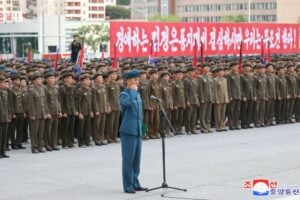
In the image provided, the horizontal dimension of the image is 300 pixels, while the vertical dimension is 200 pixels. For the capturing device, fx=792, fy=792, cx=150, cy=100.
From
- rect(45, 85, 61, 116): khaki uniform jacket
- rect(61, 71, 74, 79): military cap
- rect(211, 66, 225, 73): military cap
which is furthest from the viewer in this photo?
rect(211, 66, 225, 73): military cap

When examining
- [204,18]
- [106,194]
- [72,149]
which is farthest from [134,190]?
[204,18]

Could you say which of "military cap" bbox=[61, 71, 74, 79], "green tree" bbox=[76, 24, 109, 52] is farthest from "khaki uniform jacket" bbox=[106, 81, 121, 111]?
"green tree" bbox=[76, 24, 109, 52]

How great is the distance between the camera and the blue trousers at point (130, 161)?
36.3 ft

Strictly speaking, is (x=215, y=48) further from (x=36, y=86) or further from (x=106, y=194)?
(x=106, y=194)

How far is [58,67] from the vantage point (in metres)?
21.5

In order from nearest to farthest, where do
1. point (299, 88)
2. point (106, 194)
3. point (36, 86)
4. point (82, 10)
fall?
point (106, 194), point (36, 86), point (299, 88), point (82, 10)

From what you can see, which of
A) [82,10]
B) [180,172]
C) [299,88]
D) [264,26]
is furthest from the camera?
[82,10]

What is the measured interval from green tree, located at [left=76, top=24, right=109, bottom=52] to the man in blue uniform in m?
83.4

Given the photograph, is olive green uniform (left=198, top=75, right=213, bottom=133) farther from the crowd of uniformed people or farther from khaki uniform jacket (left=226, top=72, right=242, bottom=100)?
khaki uniform jacket (left=226, top=72, right=242, bottom=100)

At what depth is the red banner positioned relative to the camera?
2144 centimetres

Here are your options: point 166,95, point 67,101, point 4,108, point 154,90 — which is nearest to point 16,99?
point 67,101

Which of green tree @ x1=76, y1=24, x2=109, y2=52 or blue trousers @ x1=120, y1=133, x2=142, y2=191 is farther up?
green tree @ x1=76, y1=24, x2=109, y2=52

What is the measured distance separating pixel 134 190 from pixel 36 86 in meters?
6.38

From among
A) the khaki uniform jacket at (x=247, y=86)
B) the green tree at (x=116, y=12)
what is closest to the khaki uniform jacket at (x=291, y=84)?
the khaki uniform jacket at (x=247, y=86)
